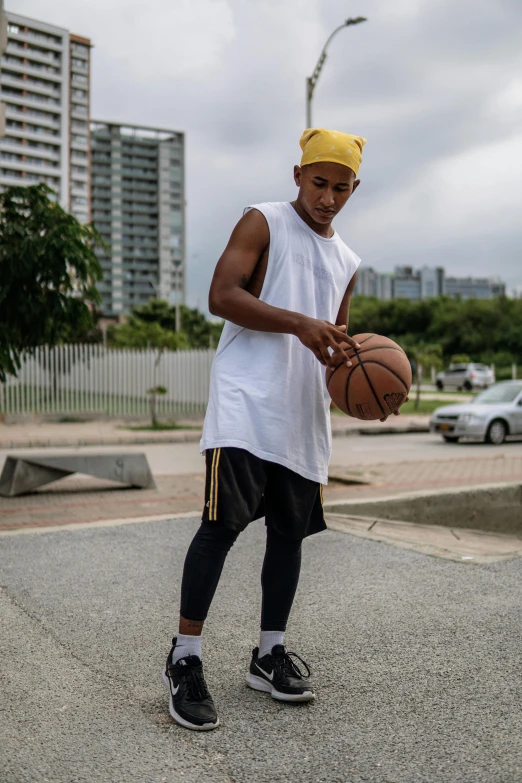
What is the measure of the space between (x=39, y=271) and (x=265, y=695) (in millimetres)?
5751

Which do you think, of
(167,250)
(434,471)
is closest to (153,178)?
(167,250)

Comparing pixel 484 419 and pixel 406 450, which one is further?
pixel 484 419

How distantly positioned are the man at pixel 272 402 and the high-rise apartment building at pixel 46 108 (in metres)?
137

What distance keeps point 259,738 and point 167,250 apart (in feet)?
591

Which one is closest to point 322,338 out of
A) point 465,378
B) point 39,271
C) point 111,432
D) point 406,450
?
point 39,271

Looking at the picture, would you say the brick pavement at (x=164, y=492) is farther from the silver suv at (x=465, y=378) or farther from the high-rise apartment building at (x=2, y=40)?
the silver suv at (x=465, y=378)

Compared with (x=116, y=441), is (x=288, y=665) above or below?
above

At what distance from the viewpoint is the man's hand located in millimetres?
2852

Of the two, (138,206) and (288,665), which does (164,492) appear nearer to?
(288,665)

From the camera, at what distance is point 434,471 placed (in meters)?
11.6

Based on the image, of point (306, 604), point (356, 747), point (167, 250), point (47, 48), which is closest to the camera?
point (356, 747)

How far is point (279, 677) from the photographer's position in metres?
3.10

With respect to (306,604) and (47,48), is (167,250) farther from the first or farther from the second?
(306,604)

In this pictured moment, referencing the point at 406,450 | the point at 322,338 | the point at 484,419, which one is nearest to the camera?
the point at 322,338
